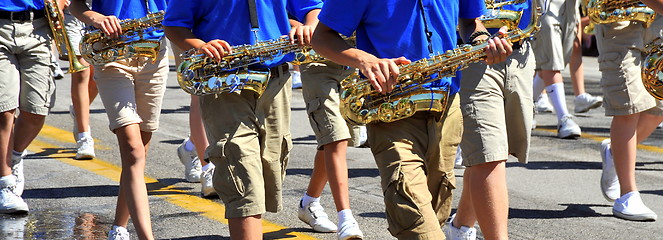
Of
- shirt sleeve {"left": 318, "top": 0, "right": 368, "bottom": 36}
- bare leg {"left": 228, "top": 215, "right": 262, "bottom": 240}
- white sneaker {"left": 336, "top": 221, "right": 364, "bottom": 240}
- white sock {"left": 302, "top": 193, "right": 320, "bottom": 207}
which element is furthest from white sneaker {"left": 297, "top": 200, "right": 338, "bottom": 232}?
shirt sleeve {"left": 318, "top": 0, "right": 368, "bottom": 36}

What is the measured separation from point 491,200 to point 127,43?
221cm

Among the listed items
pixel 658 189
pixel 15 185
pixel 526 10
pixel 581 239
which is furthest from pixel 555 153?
pixel 15 185

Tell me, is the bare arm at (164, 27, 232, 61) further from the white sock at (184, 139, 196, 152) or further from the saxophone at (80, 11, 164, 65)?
the white sock at (184, 139, 196, 152)

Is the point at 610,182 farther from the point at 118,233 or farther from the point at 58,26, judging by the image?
the point at 58,26

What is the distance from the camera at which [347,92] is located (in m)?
4.53

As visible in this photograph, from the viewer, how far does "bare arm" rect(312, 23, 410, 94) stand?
169 inches

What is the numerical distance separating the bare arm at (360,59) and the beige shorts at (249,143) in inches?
22.0

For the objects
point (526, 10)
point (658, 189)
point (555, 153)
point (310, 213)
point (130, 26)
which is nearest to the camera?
point (526, 10)

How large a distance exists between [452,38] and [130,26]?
2136 mm

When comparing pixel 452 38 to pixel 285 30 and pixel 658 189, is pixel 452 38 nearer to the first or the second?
pixel 285 30

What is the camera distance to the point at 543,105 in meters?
11.8

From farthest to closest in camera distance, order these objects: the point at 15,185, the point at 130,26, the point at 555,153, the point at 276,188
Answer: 1. the point at 555,153
2. the point at 15,185
3. the point at 130,26
4. the point at 276,188

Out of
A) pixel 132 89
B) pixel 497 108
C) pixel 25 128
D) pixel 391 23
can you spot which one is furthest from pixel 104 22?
pixel 497 108

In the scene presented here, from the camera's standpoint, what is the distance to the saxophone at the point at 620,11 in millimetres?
6629
